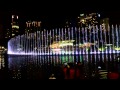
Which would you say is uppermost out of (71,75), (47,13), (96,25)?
(96,25)

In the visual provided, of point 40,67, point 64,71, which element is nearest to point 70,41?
point 40,67

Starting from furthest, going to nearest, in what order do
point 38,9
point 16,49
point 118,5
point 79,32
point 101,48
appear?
point 16,49
point 79,32
point 101,48
point 38,9
point 118,5

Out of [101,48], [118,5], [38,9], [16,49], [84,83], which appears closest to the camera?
[84,83]

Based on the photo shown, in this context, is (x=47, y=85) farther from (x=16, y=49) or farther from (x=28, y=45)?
(x=16, y=49)

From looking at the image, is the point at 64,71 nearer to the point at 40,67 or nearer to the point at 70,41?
the point at 40,67

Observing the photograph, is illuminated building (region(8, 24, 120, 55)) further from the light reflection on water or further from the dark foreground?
the dark foreground

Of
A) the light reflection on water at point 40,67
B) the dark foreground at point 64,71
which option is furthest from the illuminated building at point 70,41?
the dark foreground at point 64,71

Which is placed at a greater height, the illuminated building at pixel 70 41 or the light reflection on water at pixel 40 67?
the illuminated building at pixel 70 41

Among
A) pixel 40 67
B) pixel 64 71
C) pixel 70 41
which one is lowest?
pixel 40 67

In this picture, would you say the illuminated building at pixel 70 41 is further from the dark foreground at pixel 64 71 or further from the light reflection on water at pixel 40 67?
the dark foreground at pixel 64 71

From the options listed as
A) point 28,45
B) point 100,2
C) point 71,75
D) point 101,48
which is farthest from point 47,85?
point 28,45

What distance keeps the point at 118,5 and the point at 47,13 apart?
1797 mm

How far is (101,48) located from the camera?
3512cm

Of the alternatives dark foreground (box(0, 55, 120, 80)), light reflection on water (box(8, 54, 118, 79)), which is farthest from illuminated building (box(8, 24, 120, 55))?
dark foreground (box(0, 55, 120, 80))
